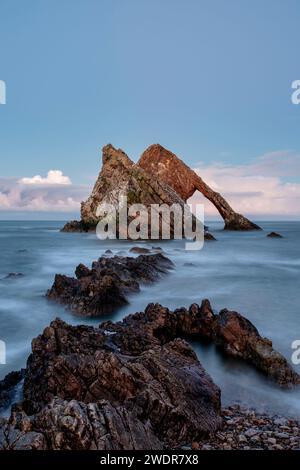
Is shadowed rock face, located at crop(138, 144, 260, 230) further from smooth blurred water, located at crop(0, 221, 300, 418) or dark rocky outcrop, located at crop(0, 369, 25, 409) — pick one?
dark rocky outcrop, located at crop(0, 369, 25, 409)

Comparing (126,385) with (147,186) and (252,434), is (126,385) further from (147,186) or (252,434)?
(147,186)

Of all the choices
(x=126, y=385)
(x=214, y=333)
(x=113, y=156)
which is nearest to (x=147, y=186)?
(x=113, y=156)

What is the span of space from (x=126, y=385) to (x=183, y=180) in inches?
2294

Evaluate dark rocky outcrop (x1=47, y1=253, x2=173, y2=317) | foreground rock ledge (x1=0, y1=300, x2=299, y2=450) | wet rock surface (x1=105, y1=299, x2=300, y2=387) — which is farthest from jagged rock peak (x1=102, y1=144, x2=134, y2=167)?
foreground rock ledge (x1=0, y1=300, x2=299, y2=450)

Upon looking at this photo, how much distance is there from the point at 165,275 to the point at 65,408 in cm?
1366

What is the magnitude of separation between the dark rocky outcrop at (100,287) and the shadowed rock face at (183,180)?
46.6 m

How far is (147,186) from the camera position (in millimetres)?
50500

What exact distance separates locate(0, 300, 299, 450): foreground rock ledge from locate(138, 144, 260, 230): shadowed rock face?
53.9 metres

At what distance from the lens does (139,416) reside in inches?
193

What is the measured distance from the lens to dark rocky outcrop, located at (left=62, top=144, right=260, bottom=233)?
164ft

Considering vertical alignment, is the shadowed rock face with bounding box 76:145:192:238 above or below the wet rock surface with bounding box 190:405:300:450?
above

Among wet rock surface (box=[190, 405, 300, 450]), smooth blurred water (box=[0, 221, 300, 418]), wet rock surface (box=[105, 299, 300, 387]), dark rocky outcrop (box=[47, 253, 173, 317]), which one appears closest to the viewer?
wet rock surface (box=[190, 405, 300, 450])

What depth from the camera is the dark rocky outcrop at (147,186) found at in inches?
1969

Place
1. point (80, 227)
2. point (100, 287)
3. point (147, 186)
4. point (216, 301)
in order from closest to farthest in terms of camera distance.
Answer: point (100, 287)
point (216, 301)
point (147, 186)
point (80, 227)
